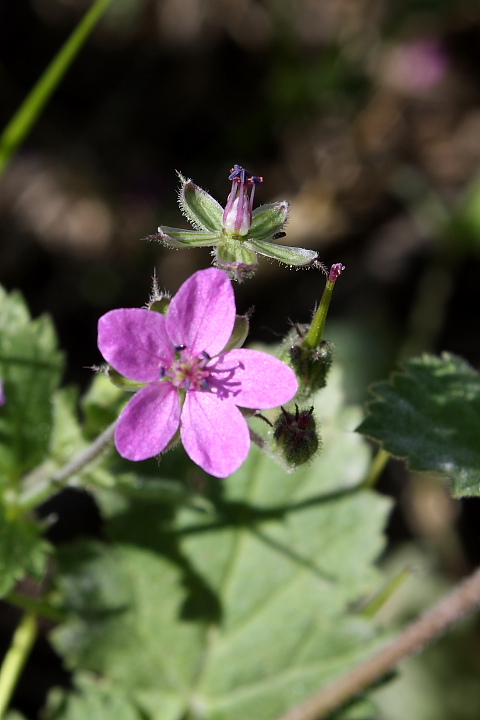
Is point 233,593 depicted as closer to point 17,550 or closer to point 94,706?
point 94,706

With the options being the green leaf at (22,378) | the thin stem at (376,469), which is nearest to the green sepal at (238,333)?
the green leaf at (22,378)

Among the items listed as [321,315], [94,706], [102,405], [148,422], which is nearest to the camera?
[321,315]

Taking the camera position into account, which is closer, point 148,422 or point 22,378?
point 148,422

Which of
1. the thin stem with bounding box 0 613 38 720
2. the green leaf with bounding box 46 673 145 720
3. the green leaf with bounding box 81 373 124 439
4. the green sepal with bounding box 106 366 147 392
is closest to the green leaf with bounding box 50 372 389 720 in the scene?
the green leaf with bounding box 46 673 145 720

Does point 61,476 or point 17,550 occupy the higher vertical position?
point 61,476

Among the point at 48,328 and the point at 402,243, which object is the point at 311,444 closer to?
the point at 48,328


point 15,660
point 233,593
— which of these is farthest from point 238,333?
point 15,660
